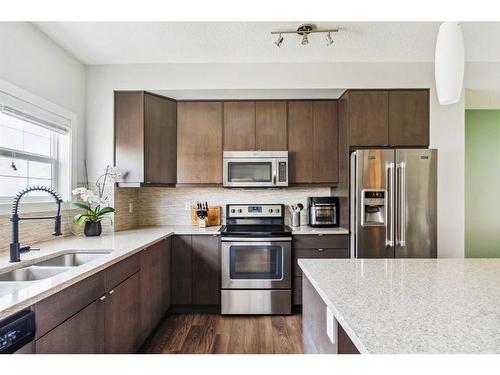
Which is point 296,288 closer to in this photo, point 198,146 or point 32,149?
point 198,146

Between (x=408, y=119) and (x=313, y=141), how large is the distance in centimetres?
94

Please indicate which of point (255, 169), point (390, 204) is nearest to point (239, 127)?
point (255, 169)

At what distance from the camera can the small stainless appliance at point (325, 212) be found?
3.28 meters

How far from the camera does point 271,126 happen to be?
10.7 feet

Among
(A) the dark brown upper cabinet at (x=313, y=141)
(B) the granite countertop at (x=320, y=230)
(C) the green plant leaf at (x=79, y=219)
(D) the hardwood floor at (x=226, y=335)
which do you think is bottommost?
(D) the hardwood floor at (x=226, y=335)

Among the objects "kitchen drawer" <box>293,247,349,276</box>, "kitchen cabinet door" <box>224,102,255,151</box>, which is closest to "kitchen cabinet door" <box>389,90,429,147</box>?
"kitchen drawer" <box>293,247,349,276</box>

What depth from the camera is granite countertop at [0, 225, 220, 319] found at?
1.15 meters

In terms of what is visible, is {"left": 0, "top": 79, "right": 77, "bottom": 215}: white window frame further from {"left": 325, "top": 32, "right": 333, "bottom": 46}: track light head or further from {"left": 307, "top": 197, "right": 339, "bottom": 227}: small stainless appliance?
{"left": 307, "top": 197, "right": 339, "bottom": 227}: small stainless appliance

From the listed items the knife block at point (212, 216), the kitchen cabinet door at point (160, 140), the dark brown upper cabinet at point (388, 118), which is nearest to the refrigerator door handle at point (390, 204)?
the dark brown upper cabinet at point (388, 118)

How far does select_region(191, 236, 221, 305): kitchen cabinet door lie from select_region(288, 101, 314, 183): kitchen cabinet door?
1249 mm

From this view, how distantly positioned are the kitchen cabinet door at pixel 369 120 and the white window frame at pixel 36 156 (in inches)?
104

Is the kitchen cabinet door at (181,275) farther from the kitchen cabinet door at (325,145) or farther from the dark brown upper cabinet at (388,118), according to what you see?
the dark brown upper cabinet at (388,118)
